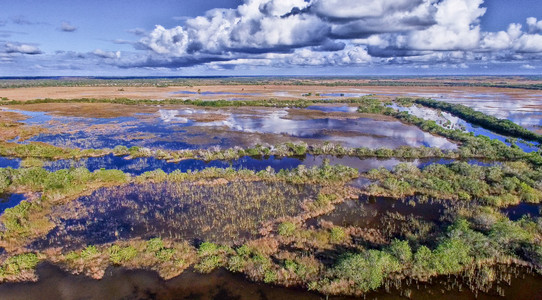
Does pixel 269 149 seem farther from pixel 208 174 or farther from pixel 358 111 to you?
pixel 358 111

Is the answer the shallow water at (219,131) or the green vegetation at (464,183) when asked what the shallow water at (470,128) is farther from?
the green vegetation at (464,183)

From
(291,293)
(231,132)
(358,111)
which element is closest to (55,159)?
(231,132)

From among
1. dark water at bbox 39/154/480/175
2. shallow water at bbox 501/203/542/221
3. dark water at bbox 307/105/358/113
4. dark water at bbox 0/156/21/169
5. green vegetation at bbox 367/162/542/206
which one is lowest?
shallow water at bbox 501/203/542/221

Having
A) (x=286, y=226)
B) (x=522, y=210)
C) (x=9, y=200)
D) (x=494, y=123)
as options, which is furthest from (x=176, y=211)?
(x=494, y=123)

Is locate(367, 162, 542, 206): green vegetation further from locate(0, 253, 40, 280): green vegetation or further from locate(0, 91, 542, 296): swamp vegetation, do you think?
locate(0, 253, 40, 280): green vegetation

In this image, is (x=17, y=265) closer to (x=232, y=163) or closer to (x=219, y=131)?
(x=232, y=163)

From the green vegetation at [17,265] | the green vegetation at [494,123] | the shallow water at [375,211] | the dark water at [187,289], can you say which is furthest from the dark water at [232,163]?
the green vegetation at [494,123]

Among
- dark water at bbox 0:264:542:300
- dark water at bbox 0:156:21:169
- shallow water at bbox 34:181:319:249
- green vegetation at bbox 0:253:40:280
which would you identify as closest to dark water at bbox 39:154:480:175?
dark water at bbox 0:156:21:169
